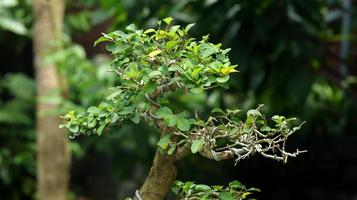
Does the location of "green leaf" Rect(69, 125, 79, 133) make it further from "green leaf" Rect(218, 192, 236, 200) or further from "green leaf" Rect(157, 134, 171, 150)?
"green leaf" Rect(218, 192, 236, 200)

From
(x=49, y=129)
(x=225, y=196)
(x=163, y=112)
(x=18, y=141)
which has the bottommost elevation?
(x=225, y=196)

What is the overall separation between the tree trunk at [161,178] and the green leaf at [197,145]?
0.36 ft

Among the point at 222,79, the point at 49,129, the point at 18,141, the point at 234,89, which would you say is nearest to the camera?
the point at 222,79

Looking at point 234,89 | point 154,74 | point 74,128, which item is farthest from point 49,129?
point 154,74

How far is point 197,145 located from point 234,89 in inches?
108

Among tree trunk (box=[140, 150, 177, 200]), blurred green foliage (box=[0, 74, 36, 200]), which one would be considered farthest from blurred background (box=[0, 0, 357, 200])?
tree trunk (box=[140, 150, 177, 200])

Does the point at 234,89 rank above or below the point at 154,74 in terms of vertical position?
above

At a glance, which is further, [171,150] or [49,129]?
[49,129]

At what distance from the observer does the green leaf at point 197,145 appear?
1047 millimetres

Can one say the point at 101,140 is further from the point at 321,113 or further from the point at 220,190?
the point at 220,190

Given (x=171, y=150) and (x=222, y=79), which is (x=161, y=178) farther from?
(x=222, y=79)

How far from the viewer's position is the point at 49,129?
10.7 ft

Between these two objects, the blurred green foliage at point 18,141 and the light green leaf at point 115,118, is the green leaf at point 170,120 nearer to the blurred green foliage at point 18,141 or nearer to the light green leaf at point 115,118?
the light green leaf at point 115,118

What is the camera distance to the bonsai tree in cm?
107
